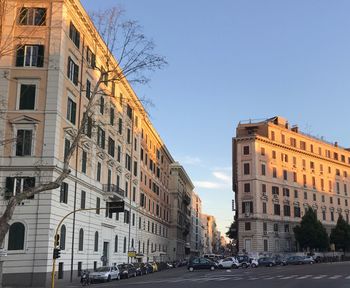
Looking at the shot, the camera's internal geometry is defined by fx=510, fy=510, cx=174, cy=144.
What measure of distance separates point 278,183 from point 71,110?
5964 cm

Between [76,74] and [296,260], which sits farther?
[296,260]

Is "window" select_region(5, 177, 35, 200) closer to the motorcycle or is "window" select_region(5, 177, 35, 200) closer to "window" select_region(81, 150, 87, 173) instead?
"window" select_region(81, 150, 87, 173)

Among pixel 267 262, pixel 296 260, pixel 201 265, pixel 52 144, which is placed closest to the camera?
pixel 52 144

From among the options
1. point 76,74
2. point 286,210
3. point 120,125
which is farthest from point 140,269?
point 286,210

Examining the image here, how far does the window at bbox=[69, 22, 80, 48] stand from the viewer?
142ft

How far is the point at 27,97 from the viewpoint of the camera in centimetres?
3997

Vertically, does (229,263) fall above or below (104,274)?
above

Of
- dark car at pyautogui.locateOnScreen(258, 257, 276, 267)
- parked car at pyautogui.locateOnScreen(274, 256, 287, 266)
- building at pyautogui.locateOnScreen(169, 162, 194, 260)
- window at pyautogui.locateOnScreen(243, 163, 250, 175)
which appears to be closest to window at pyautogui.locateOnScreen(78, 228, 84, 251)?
dark car at pyautogui.locateOnScreen(258, 257, 276, 267)

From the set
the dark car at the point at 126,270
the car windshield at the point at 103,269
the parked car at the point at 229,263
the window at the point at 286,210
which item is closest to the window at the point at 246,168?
the window at the point at 286,210

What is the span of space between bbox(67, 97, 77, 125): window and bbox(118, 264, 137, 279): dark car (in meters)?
14.4

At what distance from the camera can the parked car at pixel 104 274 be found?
1584 inches

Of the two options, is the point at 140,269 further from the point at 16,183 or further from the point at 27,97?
the point at 27,97

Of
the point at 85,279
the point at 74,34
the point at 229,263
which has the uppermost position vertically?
the point at 74,34

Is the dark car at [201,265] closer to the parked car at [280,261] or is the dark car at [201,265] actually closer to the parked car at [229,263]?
the parked car at [229,263]
